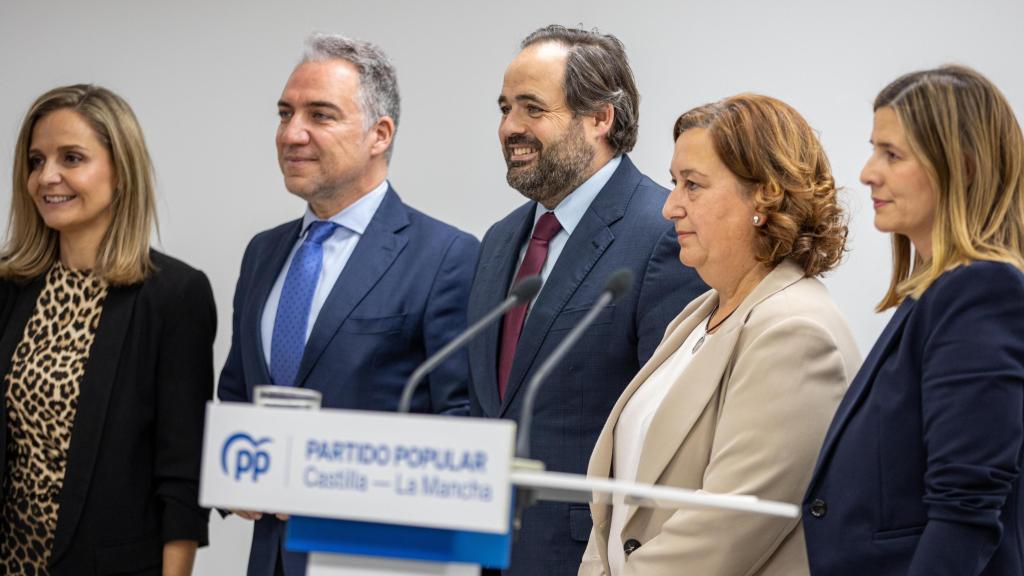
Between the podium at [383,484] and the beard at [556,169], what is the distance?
1.52 m

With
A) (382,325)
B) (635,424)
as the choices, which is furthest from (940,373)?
(382,325)

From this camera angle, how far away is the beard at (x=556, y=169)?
10.5ft

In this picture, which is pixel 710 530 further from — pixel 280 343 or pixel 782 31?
pixel 782 31

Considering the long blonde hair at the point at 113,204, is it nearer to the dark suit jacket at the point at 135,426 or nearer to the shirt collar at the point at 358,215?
the dark suit jacket at the point at 135,426

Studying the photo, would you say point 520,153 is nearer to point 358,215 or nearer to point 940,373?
point 358,215

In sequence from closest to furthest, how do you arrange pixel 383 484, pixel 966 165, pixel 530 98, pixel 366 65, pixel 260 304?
pixel 383 484
pixel 966 165
pixel 530 98
pixel 260 304
pixel 366 65

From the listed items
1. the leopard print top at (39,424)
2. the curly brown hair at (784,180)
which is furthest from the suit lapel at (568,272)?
the leopard print top at (39,424)

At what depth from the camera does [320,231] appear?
3.47 meters

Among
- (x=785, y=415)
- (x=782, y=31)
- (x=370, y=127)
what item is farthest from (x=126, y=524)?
(x=782, y=31)

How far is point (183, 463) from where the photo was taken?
3227 mm

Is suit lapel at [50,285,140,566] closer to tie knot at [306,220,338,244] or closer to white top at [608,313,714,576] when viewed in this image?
tie knot at [306,220,338,244]

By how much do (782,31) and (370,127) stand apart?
1.47 meters

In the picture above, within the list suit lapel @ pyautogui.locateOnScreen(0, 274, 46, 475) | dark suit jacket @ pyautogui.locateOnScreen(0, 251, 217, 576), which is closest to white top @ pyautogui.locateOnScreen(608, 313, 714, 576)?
dark suit jacket @ pyautogui.locateOnScreen(0, 251, 217, 576)

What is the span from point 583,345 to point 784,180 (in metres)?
0.68
